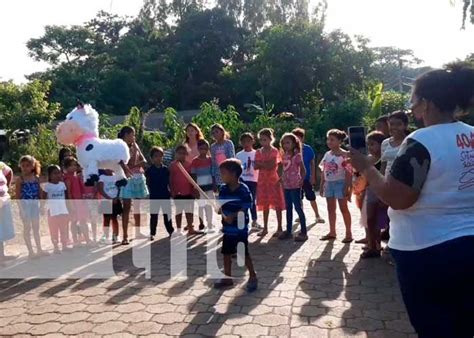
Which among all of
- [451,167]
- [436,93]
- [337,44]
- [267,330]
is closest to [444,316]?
[451,167]

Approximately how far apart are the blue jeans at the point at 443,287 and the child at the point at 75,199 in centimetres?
509

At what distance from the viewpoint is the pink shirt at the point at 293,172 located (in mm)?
6430

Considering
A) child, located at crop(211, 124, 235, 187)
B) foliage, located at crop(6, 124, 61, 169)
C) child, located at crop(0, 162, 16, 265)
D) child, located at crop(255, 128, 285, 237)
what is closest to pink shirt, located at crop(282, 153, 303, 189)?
child, located at crop(255, 128, 285, 237)

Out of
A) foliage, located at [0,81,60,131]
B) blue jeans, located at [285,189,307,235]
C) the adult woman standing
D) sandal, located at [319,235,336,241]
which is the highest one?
foliage, located at [0,81,60,131]

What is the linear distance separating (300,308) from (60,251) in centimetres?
352

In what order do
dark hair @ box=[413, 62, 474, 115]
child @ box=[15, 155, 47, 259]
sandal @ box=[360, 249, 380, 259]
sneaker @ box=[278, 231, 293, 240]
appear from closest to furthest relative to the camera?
dark hair @ box=[413, 62, 474, 115], sandal @ box=[360, 249, 380, 259], child @ box=[15, 155, 47, 259], sneaker @ box=[278, 231, 293, 240]

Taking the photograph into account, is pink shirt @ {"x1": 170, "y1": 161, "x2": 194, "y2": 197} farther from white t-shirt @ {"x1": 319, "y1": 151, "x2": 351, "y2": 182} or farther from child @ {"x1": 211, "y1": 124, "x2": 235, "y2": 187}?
white t-shirt @ {"x1": 319, "y1": 151, "x2": 351, "y2": 182}

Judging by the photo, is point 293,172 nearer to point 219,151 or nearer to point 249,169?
point 249,169

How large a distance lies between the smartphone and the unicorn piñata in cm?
392

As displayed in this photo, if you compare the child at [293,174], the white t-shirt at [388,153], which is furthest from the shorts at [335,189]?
the white t-shirt at [388,153]

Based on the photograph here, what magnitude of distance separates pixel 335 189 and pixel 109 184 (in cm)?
274

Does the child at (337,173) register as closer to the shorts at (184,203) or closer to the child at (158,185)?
the shorts at (184,203)

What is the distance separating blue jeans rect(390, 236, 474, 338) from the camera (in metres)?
2.00

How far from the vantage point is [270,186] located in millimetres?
6758
